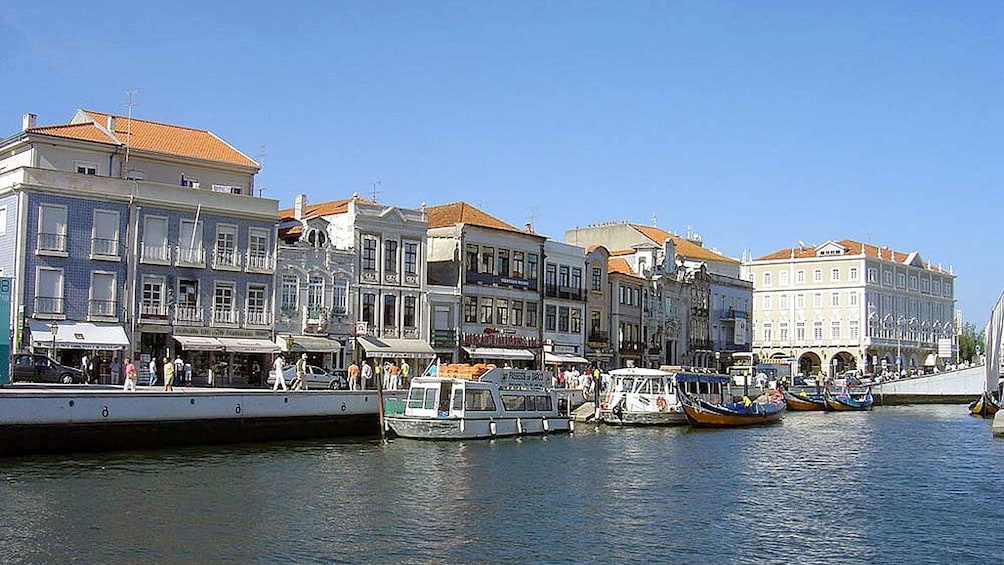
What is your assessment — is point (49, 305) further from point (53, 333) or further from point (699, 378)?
point (699, 378)

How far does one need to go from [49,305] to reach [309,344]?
40.8 ft

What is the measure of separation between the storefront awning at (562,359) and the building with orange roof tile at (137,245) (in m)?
20.7

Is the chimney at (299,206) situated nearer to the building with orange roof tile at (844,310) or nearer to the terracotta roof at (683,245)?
the terracotta roof at (683,245)

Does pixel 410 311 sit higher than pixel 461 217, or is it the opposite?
pixel 461 217

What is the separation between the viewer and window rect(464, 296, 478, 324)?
66.9 metres

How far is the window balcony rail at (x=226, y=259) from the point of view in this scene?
5544 cm

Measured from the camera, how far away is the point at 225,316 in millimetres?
55562

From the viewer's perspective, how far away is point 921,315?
131 meters

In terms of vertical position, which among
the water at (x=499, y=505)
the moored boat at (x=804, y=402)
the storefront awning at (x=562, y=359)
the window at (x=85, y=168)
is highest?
the window at (x=85, y=168)

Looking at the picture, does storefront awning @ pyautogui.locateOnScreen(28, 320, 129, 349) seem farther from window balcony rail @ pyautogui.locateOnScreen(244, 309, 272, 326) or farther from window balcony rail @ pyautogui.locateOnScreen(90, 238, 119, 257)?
window balcony rail @ pyautogui.locateOnScreen(244, 309, 272, 326)

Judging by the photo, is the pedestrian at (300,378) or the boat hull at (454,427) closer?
the boat hull at (454,427)

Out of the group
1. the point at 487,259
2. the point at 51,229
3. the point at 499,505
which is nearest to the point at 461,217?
the point at 487,259

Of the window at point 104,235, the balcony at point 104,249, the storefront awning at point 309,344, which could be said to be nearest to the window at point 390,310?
the storefront awning at point 309,344

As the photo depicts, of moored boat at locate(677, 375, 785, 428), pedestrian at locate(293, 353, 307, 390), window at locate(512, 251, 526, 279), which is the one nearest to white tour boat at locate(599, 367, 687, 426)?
moored boat at locate(677, 375, 785, 428)
